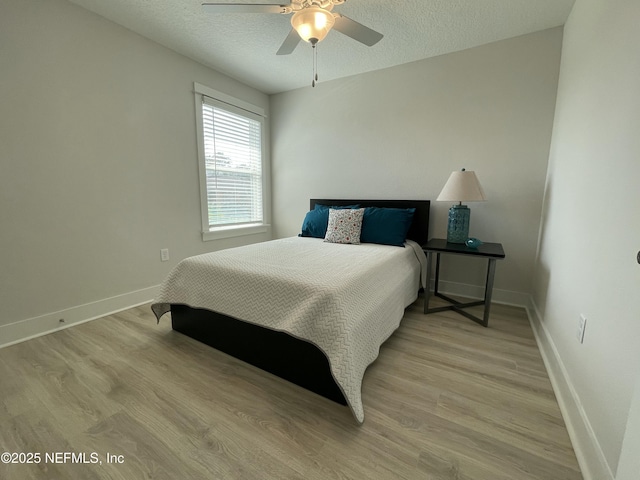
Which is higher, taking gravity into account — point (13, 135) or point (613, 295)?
point (13, 135)

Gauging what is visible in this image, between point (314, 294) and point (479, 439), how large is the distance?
3.16 ft

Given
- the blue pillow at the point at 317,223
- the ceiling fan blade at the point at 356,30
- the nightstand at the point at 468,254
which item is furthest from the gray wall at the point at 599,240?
the blue pillow at the point at 317,223

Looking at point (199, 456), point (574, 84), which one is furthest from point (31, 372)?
point (574, 84)

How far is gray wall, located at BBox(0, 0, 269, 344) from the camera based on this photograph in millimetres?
1857

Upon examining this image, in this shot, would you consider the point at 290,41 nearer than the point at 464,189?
Yes

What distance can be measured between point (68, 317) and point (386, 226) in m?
2.82

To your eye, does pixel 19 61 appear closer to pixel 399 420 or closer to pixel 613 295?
→ pixel 399 420

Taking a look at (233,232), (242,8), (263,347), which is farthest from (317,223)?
(242,8)

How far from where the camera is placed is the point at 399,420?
4.18 feet

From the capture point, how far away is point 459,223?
96.8 inches

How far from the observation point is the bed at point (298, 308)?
1349mm

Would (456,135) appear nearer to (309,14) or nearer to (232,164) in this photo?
(309,14)

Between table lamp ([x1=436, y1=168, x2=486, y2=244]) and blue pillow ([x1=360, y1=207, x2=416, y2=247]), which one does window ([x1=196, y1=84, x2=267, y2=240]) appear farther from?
table lamp ([x1=436, y1=168, x2=486, y2=244])

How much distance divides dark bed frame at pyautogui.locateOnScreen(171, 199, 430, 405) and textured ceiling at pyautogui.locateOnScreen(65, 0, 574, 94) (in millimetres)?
2312
